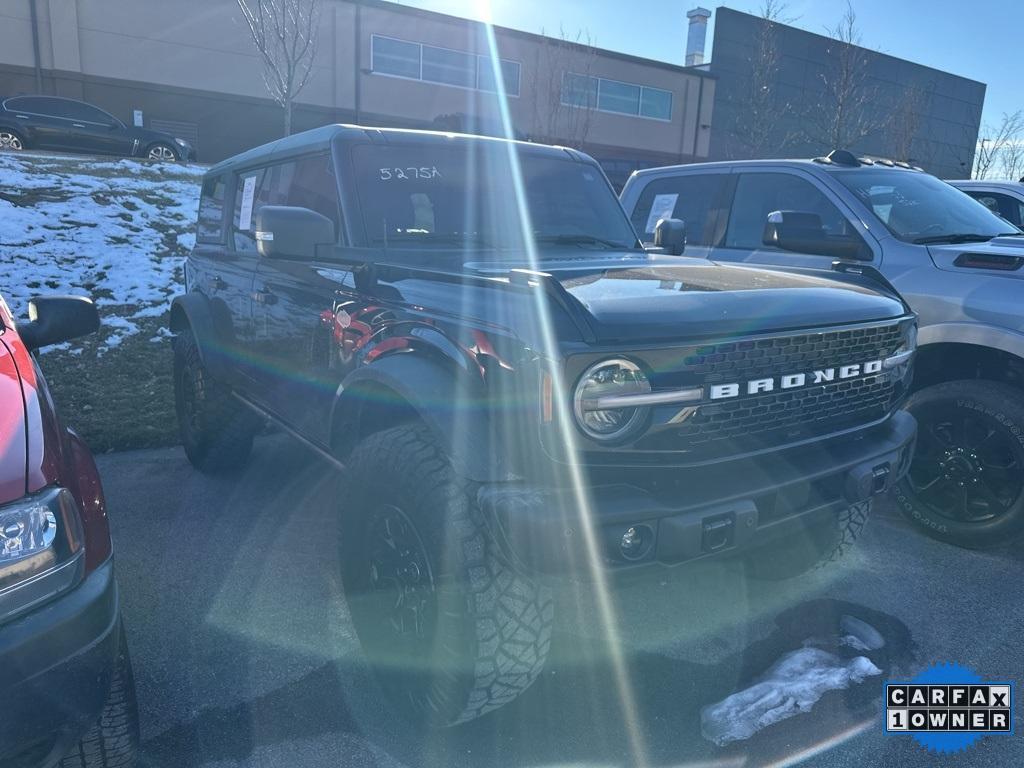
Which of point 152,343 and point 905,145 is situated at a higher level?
point 905,145

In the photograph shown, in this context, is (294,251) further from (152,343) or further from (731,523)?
(152,343)

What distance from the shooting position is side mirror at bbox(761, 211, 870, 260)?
4125 mm

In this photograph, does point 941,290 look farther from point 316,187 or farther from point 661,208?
point 316,187

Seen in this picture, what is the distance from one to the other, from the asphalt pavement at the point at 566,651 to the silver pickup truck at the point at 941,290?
37 cm

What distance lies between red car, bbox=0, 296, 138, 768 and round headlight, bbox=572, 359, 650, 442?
1.27m

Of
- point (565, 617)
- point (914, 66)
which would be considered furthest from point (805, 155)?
point (565, 617)

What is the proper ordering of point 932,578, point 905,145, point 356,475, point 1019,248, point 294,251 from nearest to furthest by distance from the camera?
point 356,475, point 294,251, point 932,578, point 1019,248, point 905,145

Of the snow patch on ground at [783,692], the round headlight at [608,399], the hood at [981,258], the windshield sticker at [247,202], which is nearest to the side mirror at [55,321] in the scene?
the windshield sticker at [247,202]

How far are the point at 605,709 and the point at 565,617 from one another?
0.57 meters

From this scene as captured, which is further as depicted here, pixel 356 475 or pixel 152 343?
pixel 152 343

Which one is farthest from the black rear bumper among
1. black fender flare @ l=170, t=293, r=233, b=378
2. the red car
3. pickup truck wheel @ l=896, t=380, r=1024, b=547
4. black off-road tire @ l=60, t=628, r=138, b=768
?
pickup truck wheel @ l=896, t=380, r=1024, b=547

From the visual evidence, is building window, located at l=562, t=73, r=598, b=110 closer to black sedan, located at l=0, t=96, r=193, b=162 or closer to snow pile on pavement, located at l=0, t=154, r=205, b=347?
black sedan, located at l=0, t=96, r=193, b=162

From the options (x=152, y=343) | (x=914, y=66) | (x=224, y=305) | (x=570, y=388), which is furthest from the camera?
(x=914, y=66)

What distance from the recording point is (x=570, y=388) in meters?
2.00
